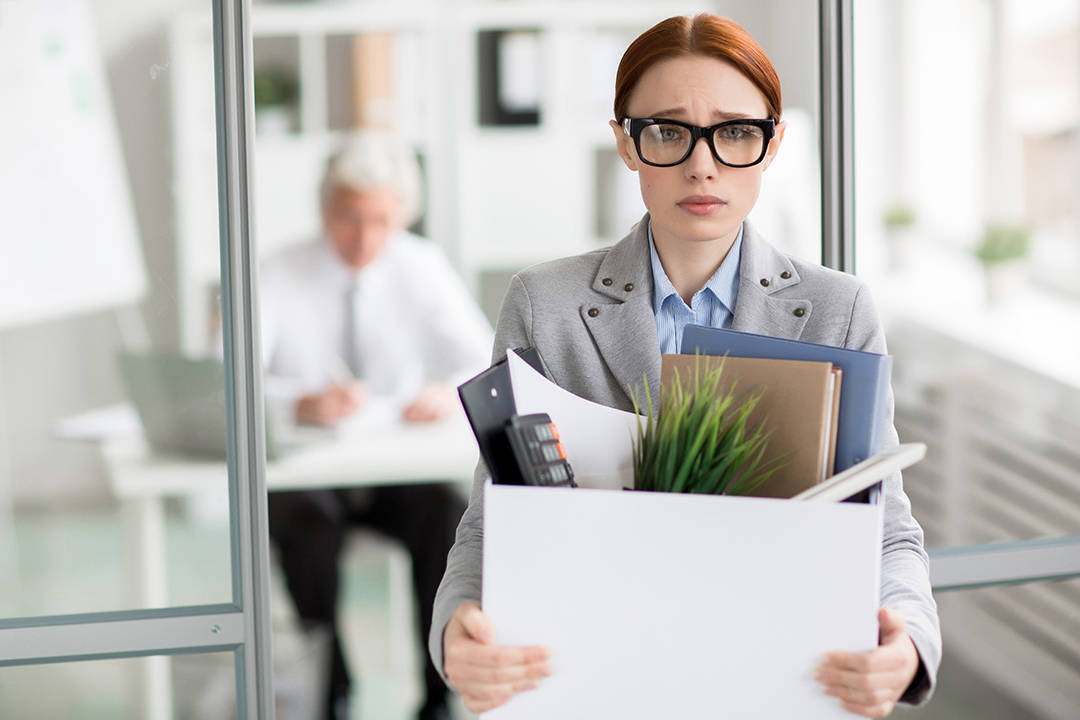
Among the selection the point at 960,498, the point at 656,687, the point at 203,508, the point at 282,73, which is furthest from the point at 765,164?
the point at 282,73

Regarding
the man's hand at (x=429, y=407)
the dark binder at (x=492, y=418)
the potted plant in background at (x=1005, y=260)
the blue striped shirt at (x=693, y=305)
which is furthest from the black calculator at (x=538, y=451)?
the potted plant in background at (x=1005, y=260)

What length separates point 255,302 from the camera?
4.09 feet

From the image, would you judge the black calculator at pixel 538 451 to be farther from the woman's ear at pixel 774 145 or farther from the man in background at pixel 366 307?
the man in background at pixel 366 307

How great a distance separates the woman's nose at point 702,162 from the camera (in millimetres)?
933

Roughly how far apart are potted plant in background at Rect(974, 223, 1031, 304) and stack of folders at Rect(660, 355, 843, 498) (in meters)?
2.17

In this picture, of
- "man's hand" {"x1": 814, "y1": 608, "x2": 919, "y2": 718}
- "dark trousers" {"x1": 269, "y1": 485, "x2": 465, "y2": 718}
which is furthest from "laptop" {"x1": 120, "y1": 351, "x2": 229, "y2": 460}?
"dark trousers" {"x1": 269, "y1": 485, "x2": 465, "y2": 718}

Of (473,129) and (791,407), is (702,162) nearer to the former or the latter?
(791,407)

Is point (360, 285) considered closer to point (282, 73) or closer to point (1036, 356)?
point (282, 73)

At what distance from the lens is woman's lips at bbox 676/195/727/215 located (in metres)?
0.95

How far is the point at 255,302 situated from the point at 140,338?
0.47 meters

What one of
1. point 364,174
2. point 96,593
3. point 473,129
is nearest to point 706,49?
point 96,593

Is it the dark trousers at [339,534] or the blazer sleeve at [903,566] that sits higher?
the blazer sleeve at [903,566]

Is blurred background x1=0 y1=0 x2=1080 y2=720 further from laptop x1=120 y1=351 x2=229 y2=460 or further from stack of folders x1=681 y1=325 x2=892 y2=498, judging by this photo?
stack of folders x1=681 y1=325 x2=892 y2=498

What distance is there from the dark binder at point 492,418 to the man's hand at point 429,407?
1897 mm
